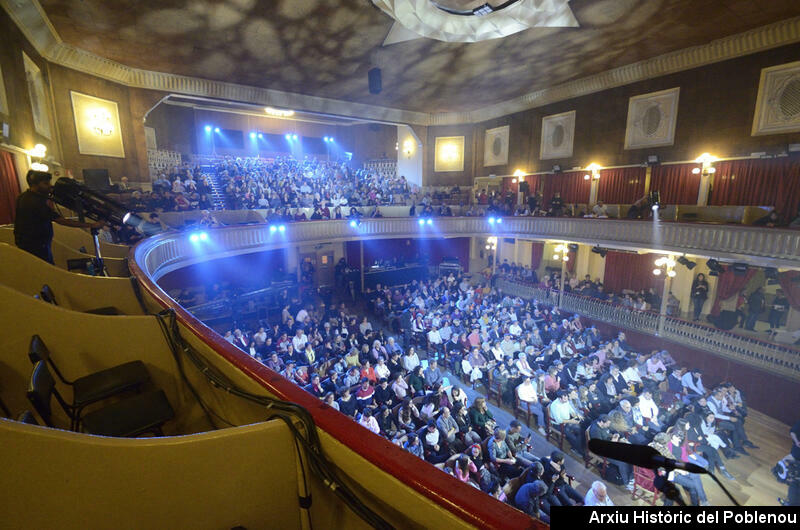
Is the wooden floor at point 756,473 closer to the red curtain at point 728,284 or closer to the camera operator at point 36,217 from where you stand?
the red curtain at point 728,284

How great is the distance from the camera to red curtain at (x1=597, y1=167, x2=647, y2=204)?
1379 centimetres

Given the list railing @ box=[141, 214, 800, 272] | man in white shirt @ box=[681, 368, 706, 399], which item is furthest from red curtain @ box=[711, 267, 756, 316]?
man in white shirt @ box=[681, 368, 706, 399]

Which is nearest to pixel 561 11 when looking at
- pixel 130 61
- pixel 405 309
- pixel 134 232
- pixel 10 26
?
pixel 405 309

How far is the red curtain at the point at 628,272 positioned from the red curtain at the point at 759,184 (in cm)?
338

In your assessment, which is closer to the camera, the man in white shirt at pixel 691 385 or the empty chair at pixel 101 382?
the empty chair at pixel 101 382

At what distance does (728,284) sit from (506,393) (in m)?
10.5

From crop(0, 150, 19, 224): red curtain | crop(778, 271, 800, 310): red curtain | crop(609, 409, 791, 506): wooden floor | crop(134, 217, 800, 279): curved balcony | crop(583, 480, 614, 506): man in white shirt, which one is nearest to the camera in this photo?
crop(583, 480, 614, 506): man in white shirt

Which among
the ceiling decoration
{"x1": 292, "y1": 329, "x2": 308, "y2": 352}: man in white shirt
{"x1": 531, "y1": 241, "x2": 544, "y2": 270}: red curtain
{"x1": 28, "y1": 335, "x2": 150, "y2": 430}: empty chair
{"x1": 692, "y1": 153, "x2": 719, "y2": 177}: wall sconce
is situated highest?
the ceiling decoration

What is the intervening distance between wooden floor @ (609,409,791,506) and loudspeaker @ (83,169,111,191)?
1580cm

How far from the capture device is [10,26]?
7.49 metres

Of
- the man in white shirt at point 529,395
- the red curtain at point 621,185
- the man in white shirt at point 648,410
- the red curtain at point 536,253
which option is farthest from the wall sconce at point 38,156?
the red curtain at point 536,253

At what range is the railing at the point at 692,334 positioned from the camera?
9.37 meters

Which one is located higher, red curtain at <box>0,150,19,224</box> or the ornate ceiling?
the ornate ceiling

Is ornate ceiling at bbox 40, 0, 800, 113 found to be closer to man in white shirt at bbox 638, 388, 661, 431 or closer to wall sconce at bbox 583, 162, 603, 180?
wall sconce at bbox 583, 162, 603, 180
